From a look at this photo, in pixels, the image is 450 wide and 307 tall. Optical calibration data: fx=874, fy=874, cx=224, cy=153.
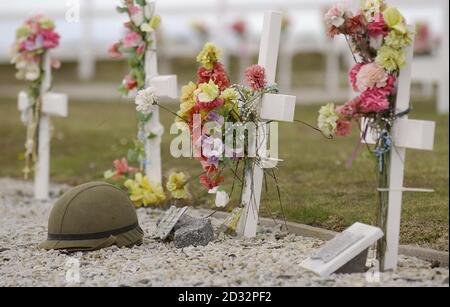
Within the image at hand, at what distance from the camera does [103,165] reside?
30.3ft

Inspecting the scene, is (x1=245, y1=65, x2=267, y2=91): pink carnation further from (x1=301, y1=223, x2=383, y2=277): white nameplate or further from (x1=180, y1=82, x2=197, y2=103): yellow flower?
(x1=301, y1=223, x2=383, y2=277): white nameplate

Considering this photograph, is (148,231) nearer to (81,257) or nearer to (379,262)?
(81,257)

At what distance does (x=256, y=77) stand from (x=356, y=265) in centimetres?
148

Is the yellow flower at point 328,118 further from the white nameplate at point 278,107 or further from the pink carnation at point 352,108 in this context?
the white nameplate at point 278,107

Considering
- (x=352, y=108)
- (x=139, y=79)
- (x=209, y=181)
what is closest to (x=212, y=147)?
(x=209, y=181)

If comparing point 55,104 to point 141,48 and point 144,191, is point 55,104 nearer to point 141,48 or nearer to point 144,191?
point 141,48

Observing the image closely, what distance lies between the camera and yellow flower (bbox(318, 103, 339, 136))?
471 cm

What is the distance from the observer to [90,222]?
5.44 metres

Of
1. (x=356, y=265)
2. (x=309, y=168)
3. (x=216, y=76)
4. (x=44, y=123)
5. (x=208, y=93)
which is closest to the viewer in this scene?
(x=356, y=265)

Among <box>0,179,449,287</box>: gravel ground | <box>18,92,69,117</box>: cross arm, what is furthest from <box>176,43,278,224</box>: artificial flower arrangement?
<box>18,92,69,117</box>: cross arm

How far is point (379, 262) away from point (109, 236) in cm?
172

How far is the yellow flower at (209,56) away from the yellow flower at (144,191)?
1.63 meters

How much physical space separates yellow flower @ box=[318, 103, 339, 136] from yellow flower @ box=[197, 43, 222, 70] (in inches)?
41.7

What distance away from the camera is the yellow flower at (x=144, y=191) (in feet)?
22.5
